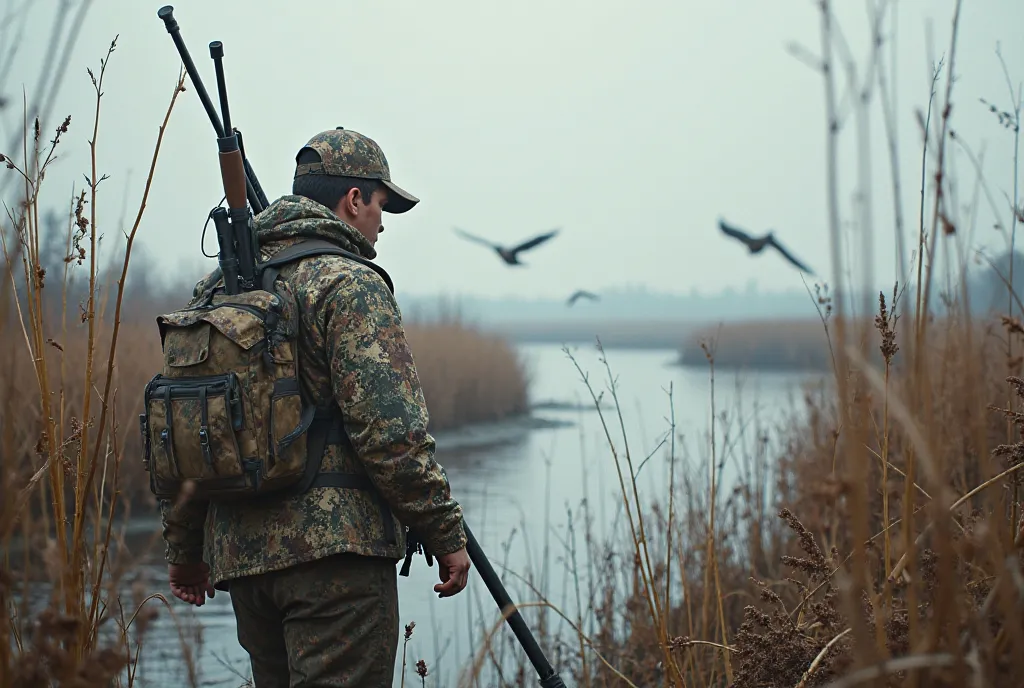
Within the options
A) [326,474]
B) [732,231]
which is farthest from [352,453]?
[732,231]

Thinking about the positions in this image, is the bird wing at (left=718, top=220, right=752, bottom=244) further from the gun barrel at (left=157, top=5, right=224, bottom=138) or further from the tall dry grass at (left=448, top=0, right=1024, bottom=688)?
the gun barrel at (left=157, top=5, right=224, bottom=138)

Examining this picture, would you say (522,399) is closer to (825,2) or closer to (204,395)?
(204,395)

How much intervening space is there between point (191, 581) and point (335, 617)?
0.52m

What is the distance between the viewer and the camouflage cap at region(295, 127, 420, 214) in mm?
2297

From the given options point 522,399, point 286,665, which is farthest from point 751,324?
point 286,665

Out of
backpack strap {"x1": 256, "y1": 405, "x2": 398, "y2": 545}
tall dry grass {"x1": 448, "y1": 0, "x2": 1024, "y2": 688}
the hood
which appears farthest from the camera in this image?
the hood

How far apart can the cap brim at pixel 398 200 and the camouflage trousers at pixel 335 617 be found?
0.91m

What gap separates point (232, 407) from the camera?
1.93 m

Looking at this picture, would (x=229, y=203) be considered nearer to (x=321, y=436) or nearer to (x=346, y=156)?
(x=346, y=156)

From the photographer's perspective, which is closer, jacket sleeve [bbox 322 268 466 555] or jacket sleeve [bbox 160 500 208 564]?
jacket sleeve [bbox 322 268 466 555]

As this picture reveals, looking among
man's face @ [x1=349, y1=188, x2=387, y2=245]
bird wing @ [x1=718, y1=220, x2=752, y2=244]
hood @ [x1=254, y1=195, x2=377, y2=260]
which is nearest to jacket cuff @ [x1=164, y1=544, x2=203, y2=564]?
hood @ [x1=254, y1=195, x2=377, y2=260]

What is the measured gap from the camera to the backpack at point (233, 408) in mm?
1922

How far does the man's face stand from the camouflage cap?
0.14ft

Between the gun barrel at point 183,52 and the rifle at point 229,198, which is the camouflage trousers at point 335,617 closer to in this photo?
the rifle at point 229,198
